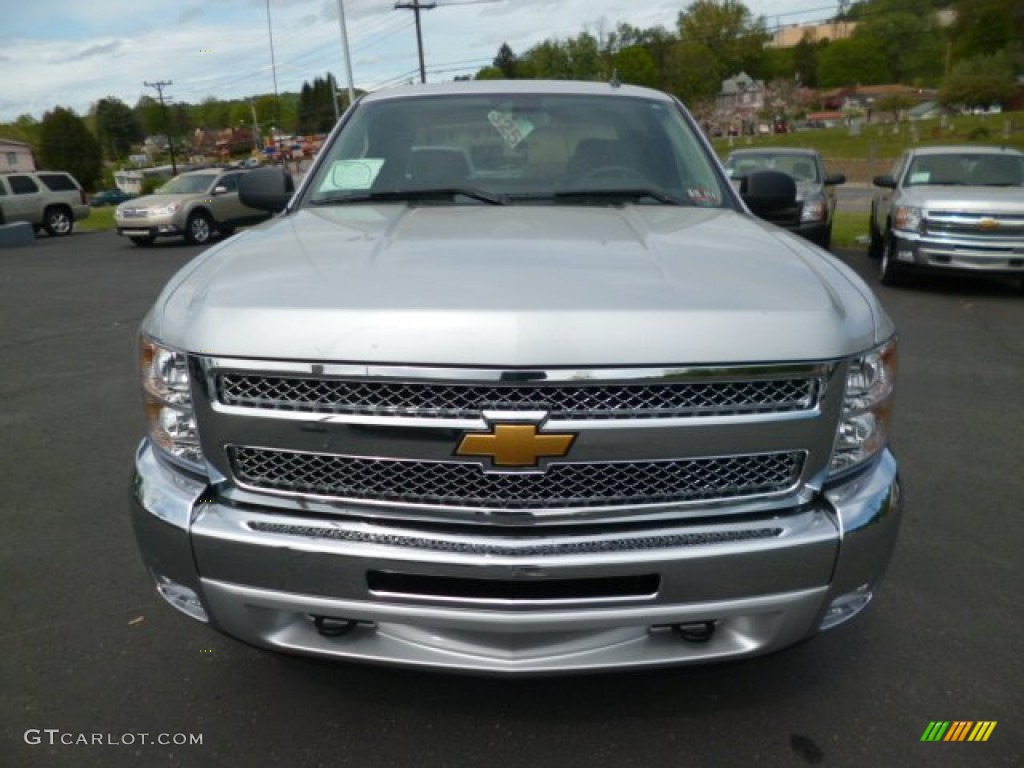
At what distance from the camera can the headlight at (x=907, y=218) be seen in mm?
9844

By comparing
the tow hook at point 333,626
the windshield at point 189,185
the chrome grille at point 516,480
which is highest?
the chrome grille at point 516,480

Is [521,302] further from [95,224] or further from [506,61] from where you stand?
[506,61]

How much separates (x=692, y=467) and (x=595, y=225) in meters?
1.01

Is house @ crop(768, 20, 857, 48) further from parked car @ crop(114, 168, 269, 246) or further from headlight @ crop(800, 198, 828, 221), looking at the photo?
headlight @ crop(800, 198, 828, 221)

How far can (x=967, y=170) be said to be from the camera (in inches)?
428

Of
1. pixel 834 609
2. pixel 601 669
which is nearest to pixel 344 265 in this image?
pixel 601 669

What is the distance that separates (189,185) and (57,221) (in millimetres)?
6722

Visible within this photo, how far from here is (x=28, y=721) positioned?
8.52 feet

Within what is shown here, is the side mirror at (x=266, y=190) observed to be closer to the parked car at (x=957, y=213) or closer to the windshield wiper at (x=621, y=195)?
the windshield wiper at (x=621, y=195)

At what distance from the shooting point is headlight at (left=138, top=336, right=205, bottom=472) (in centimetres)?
221

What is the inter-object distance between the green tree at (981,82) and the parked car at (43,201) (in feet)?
226

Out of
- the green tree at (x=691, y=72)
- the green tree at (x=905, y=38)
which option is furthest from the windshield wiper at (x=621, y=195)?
the green tree at (x=905, y=38)

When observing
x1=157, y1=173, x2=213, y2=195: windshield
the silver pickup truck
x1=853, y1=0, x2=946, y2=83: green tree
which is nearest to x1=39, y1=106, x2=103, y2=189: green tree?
x1=157, y1=173, x2=213, y2=195: windshield

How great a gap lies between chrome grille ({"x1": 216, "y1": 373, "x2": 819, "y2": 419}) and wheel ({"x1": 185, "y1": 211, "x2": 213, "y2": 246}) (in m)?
18.5
